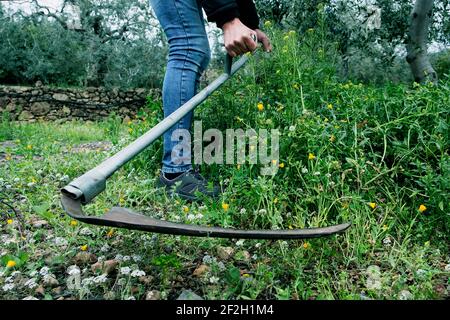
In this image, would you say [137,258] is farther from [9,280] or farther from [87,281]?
[9,280]

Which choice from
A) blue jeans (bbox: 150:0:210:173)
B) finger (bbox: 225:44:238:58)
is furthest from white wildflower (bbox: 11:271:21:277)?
finger (bbox: 225:44:238:58)

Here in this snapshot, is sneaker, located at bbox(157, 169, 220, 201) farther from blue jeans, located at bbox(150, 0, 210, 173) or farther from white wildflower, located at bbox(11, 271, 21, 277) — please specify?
white wildflower, located at bbox(11, 271, 21, 277)

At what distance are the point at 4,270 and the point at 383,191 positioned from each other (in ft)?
5.53

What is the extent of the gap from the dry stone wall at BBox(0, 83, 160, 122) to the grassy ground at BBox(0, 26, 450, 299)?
7.65 m

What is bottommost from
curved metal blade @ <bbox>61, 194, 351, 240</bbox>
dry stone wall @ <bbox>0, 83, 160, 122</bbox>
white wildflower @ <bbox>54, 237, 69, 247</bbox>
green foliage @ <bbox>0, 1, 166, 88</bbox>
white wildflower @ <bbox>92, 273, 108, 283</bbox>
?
white wildflower @ <bbox>92, 273, 108, 283</bbox>

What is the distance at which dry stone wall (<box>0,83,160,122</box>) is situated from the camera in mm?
9922

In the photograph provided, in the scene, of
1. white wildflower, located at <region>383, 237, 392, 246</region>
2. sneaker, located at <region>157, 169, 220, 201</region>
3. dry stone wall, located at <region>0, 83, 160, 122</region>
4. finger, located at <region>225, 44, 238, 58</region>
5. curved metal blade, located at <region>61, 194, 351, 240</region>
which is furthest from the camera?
dry stone wall, located at <region>0, 83, 160, 122</region>

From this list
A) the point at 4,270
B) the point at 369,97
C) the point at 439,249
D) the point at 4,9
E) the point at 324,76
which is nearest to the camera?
the point at 4,270

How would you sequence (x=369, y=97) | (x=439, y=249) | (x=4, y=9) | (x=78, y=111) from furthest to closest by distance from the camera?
(x=4, y=9), (x=78, y=111), (x=369, y=97), (x=439, y=249)

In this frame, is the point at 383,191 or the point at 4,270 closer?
the point at 4,270

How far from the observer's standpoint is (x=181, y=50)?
7.26ft

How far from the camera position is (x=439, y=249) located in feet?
5.37

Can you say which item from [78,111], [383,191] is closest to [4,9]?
[78,111]
